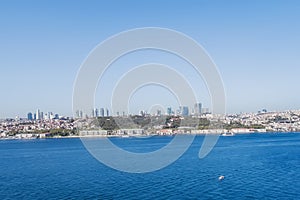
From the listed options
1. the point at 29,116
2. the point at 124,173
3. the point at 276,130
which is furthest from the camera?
the point at 29,116

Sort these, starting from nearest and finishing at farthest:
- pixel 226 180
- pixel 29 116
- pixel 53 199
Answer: pixel 53 199, pixel 226 180, pixel 29 116

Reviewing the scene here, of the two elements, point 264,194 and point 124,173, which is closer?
point 264,194

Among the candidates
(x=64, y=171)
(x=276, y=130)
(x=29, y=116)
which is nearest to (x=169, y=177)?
(x=64, y=171)

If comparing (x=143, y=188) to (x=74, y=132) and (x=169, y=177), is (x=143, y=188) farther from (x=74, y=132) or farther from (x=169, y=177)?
(x=74, y=132)

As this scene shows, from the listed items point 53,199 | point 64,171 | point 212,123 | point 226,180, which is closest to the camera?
point 53,199

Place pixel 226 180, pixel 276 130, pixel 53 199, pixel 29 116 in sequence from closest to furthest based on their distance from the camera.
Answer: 1. pixel 53 199
2. pixel 226 180
3. pixel 276 130
4. pixel 29 116

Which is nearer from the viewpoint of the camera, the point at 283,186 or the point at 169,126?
Answer: the point at 283,186

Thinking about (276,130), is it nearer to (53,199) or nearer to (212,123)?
(212,123)

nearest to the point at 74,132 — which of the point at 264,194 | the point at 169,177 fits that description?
the point at 169,177
